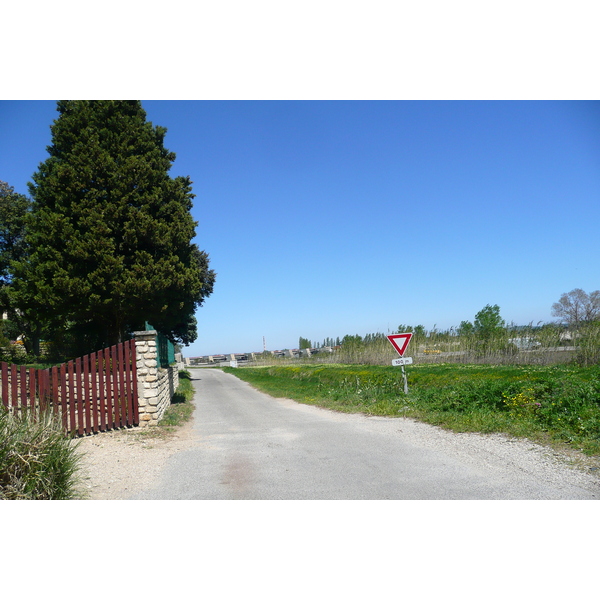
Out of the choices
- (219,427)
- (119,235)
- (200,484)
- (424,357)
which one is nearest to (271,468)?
(200,484)

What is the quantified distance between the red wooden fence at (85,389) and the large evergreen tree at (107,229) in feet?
27.9

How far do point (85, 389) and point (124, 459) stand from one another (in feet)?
6.85

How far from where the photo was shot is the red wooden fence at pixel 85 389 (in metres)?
7.96

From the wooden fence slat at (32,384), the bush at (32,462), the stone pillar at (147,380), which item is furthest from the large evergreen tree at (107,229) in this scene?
the bush at (32,462)

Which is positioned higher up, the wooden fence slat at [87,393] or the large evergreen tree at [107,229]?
the large evergreen tree at [107,229]

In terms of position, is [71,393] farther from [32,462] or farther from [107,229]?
[107,229]

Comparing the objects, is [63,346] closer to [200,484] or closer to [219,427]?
[219,427]

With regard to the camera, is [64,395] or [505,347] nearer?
[64,395]

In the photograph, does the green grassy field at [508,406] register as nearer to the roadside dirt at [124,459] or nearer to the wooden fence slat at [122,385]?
the roadside dirt at [124,459]

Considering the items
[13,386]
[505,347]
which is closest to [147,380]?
[13,386]

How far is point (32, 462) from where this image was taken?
464cm

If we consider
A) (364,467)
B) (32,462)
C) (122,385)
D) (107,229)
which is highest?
(107,229)

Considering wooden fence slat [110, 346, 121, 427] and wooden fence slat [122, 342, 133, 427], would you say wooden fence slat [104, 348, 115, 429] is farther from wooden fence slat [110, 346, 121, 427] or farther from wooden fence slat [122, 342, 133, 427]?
wooden fence slat [122, 342, 133, 427]

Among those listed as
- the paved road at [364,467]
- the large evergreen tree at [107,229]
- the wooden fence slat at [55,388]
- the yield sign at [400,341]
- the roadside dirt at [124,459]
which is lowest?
the paved road at [364,467]
